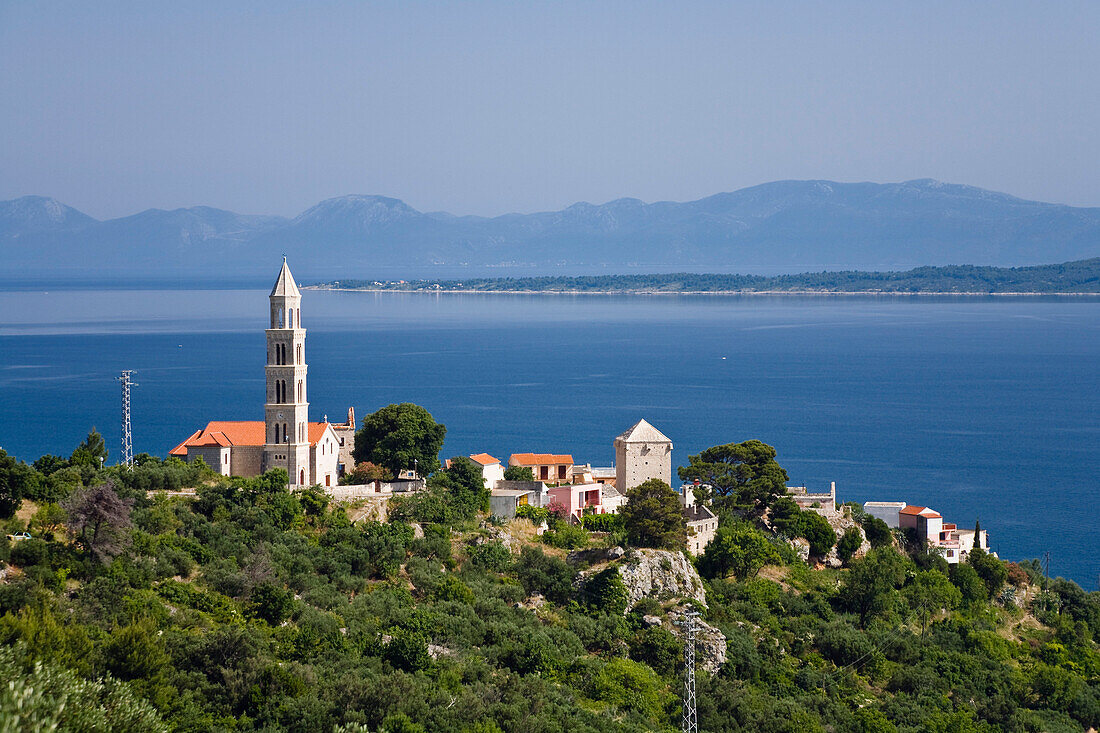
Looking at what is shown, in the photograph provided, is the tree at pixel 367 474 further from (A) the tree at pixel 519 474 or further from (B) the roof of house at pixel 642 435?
(B) the roof of house at pixel 642 435

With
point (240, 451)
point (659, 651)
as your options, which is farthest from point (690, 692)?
point (240, 451)

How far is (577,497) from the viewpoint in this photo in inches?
1813

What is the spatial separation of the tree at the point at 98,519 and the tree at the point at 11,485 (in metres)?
2.02

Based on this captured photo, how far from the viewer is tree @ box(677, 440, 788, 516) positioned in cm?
4834

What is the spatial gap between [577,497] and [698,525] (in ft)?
15.1

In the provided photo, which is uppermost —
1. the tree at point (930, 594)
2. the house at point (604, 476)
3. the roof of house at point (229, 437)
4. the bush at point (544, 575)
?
the roof of house at point (229, 437)

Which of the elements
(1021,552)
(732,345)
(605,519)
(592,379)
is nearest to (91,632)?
(605,519)

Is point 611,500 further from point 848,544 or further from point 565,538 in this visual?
point 848,544

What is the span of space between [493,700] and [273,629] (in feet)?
19.0

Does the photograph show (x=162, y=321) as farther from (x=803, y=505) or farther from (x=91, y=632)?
(x=91, y=632)

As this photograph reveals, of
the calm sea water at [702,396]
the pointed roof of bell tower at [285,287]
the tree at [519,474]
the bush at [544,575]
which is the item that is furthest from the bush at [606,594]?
the calm sea water at [702,396]

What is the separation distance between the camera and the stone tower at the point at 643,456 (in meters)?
48.1

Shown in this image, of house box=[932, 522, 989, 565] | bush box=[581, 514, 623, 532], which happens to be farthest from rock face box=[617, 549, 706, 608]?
house box=[932, 522, 989, 565]

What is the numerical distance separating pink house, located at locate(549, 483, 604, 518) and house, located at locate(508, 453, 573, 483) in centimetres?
161
